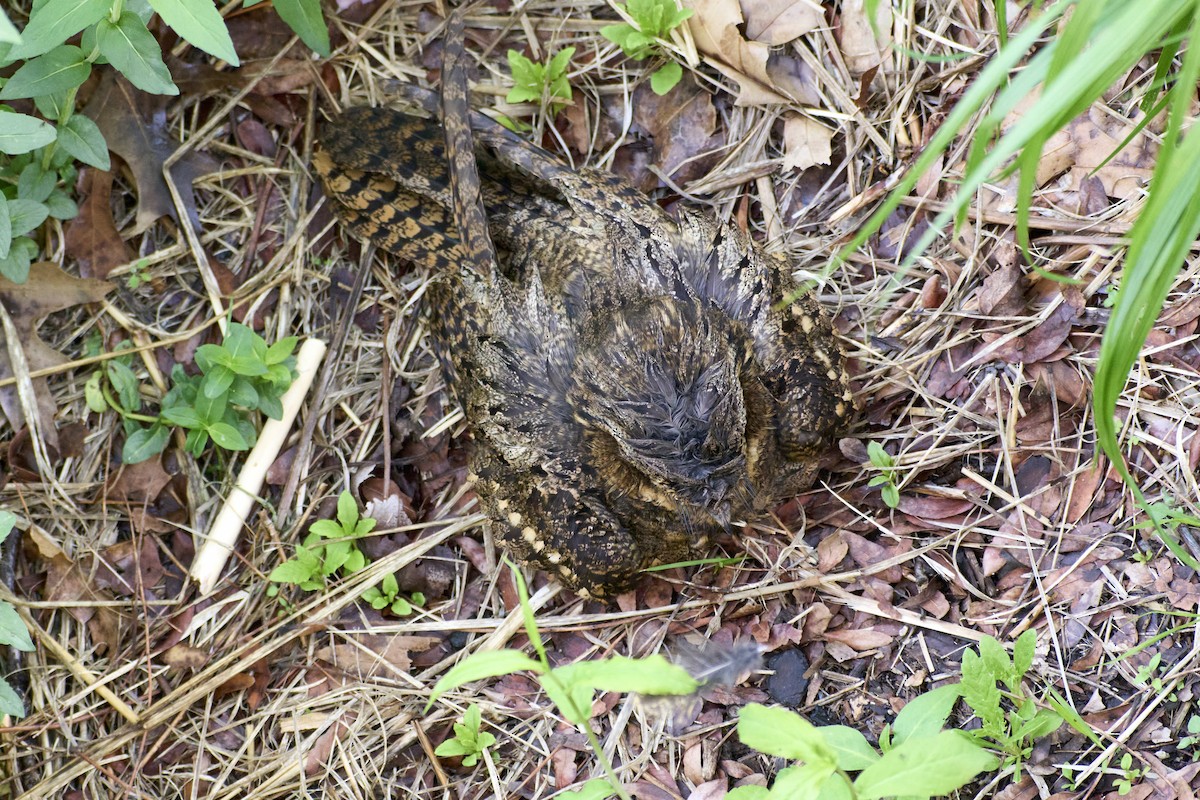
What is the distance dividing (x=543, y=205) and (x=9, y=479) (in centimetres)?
226

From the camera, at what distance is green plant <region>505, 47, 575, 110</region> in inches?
151

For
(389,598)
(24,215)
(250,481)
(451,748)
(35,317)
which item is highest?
(24,215)

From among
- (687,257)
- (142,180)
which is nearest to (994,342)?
(687,257)

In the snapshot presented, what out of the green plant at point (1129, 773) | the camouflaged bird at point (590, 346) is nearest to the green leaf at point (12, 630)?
the camouflaged bird at point (590, 346)

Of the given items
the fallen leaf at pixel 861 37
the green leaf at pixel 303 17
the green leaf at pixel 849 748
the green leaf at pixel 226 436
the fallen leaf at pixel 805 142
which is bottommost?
the green leaf at pixel 226 436

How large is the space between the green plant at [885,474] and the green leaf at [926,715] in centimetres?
80

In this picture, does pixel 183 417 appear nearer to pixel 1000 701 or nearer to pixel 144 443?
pixel 144 443

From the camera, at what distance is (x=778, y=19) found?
3.74 meters

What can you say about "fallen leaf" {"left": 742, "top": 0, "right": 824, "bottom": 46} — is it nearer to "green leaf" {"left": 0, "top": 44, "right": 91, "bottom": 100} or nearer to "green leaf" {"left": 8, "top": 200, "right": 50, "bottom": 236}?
"green leaf" {"left": 0, "top": 44, "right": 91, "bottom": 100}

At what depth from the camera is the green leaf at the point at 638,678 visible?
5.33 feet

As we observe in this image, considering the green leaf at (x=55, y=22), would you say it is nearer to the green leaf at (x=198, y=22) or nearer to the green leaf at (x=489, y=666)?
the green leaf at (x=198, y=22)

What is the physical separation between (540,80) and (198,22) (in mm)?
1587

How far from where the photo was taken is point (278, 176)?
404cm

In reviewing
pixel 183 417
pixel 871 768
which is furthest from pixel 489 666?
pixel 183 417
